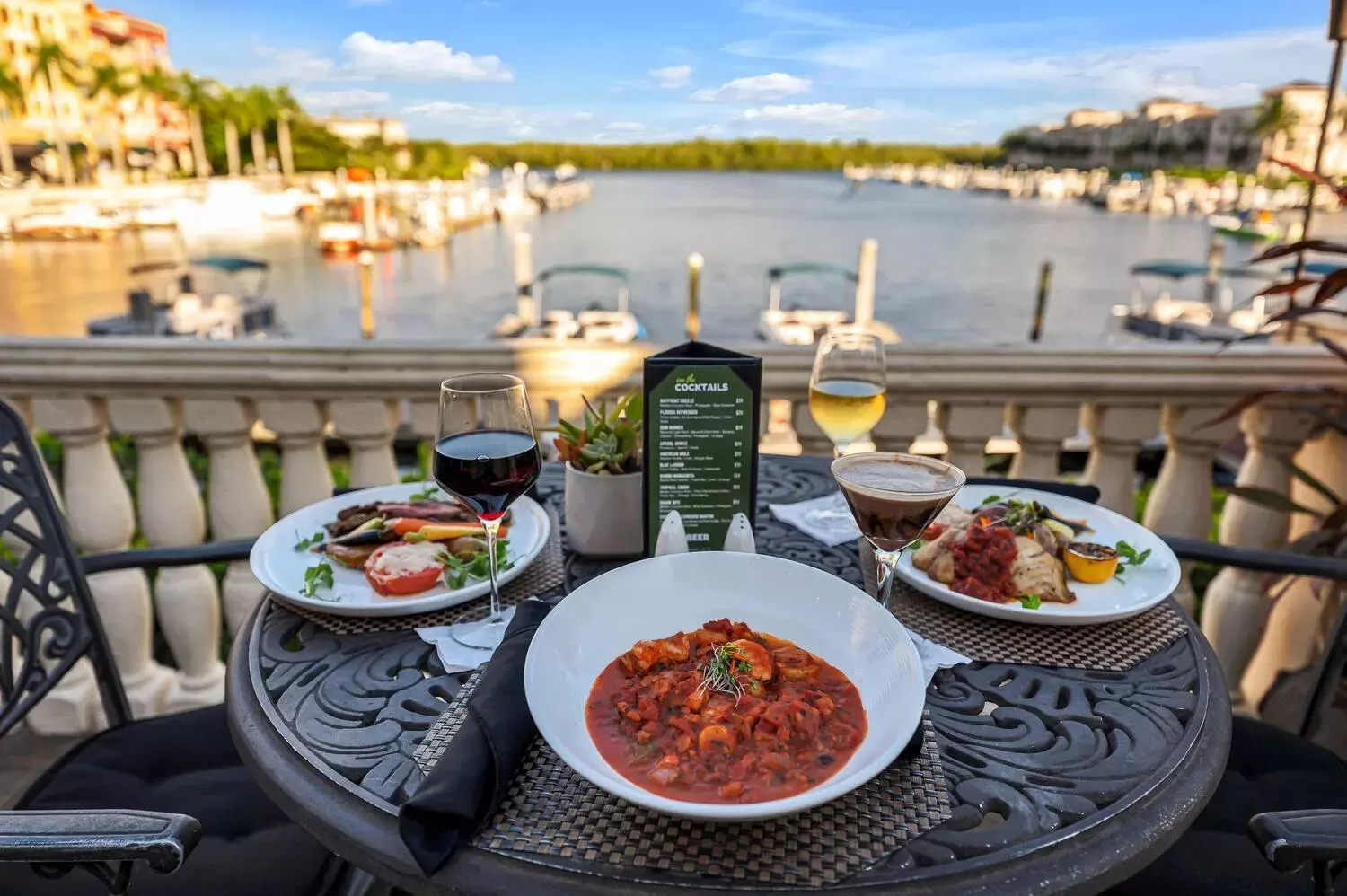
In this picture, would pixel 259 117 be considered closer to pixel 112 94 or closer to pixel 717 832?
pixel 112 94

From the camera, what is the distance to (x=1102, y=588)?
130cm

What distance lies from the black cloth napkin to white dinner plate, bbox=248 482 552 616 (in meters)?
0.27

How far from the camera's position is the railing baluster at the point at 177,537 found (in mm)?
2328

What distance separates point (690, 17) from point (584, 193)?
3789 inches

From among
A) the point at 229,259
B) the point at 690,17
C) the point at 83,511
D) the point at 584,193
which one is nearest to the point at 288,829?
the point at 83,511

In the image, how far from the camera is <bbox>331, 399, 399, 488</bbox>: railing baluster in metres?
2.35

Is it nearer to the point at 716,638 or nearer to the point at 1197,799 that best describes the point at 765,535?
the point at 716,638

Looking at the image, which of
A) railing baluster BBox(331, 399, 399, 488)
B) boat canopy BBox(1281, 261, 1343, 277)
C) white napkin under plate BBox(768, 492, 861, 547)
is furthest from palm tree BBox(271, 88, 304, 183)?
white napkin under plate BBox(768, 492, 861, 547)

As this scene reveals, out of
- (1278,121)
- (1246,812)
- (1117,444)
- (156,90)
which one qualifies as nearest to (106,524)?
(1246,812)

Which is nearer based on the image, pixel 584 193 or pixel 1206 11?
pixel 1206 11

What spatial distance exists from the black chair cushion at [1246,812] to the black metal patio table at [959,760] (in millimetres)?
339

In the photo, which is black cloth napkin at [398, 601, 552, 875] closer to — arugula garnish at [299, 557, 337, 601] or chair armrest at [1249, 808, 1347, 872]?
arugula garnish at [299, 557, 337, 601]

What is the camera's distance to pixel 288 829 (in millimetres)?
1393

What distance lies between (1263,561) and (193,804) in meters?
2.17
